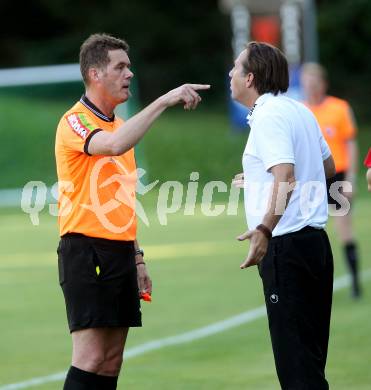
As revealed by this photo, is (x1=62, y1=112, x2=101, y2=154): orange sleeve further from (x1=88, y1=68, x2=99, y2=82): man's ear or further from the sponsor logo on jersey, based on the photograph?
(x1=88, y1=68, x2=99, y2=82): man's ear

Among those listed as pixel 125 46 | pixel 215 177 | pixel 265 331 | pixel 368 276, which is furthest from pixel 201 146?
pixel 125 46

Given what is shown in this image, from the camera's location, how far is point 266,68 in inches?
232

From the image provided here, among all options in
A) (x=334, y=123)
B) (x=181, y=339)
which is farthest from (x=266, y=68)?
(x=334, y=123)

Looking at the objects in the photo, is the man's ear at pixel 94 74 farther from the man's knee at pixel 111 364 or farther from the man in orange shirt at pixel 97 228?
the man's knee at pixel 111 364

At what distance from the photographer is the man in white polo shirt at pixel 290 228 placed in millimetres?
5832

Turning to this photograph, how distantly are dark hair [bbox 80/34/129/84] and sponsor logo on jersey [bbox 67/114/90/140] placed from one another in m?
0.25

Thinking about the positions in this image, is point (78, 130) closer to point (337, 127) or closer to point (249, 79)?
point (249, 79)

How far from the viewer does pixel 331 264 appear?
604 cm

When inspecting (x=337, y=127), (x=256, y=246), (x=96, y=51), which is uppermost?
(x=96, y=51)

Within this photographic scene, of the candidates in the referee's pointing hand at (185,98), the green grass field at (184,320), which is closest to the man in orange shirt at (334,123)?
the green grass field at (184,320)

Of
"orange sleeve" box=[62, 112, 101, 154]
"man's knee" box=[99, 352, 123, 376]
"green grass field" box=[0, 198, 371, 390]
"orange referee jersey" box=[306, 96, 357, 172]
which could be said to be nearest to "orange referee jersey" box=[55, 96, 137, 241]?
"orange sleeve" box=[62, 112, 101, 154]

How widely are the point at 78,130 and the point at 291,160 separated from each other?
112 centimetres

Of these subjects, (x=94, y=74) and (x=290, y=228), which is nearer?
(x=290, y=228)

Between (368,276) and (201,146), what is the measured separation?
18.2 meters
